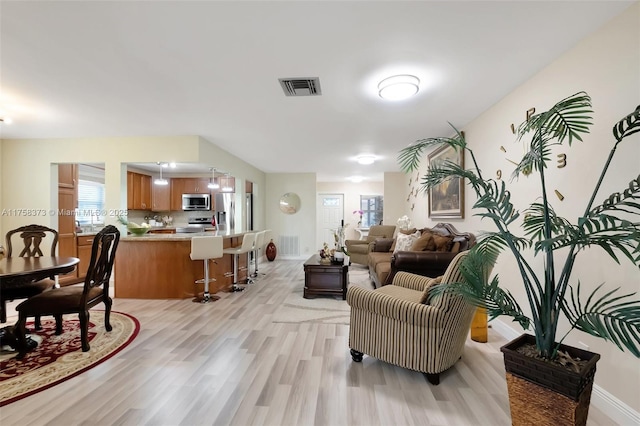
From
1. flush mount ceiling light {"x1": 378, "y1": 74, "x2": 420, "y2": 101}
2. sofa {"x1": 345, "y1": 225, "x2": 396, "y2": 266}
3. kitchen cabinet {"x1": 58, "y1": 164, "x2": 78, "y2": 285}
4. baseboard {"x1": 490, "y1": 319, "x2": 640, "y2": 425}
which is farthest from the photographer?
sofa {"x1": 345, "y1": 225, "x2": 396, "y2": 266}

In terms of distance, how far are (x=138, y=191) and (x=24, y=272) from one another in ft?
15.6

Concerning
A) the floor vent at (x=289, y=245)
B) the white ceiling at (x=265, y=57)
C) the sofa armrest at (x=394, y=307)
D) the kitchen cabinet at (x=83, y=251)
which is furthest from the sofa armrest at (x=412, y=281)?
the kitchen cabinet at (x=83, y=251)

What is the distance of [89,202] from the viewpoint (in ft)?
19.2

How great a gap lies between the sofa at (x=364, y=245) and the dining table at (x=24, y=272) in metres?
4.91

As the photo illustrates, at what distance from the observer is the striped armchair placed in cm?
190

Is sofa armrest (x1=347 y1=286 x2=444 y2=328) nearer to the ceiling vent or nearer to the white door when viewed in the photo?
the ceiling vent

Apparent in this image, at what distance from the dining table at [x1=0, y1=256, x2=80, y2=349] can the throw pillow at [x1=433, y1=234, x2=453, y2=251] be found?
3.89 metres

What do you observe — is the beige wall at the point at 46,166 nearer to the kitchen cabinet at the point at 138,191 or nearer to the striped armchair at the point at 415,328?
the kitchen cabinet at the point at 138,191

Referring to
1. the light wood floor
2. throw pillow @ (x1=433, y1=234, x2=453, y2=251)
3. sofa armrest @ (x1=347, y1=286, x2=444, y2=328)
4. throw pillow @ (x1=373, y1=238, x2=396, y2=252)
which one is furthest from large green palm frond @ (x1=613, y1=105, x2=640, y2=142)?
throw pillow @ (x1=373, y1=238, x2=396, y2=252)

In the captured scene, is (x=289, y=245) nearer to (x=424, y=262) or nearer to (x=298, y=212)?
(x=298, y=212)

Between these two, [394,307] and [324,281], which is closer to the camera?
[394,307]

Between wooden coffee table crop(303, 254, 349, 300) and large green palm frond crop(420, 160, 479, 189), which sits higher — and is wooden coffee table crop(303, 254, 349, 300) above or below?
below

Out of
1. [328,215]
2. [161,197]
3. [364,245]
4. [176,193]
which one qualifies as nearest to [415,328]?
[364,245]

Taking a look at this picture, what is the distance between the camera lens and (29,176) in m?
4.29
